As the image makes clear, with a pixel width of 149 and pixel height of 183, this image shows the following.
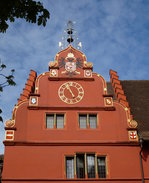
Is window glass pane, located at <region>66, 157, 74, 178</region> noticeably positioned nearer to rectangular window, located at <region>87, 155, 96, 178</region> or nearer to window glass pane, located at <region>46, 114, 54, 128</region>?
Result: rectangular window, located at <region>87, 155, 96, 178</region>

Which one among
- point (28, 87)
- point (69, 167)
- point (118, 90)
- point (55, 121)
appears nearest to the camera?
point (69, 167)

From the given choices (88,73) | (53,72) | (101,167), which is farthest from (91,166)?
(53,72)

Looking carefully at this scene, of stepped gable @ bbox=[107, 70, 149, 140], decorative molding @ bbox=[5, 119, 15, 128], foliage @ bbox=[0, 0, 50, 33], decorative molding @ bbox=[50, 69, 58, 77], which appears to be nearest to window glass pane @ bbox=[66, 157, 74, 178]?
decorative molding @ bbox=[5, 119, 15, 128]

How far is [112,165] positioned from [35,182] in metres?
3.62

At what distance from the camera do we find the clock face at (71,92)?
53.9 feet

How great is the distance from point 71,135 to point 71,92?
2491 millimetres

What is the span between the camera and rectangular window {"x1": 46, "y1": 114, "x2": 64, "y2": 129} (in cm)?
1566

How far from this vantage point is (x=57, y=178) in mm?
14180

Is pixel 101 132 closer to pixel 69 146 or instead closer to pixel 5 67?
pixel 69 146

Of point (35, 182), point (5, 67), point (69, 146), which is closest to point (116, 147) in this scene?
point (69, 146)

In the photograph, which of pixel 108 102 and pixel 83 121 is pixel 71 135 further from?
pixel 108 102

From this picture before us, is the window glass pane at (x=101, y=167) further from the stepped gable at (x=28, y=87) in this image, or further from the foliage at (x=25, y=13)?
the foliage at (x=25, y=13)

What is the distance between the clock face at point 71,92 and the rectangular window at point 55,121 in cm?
93

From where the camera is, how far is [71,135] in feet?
50.3
